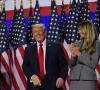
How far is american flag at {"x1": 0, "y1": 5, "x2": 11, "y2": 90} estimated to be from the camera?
214 inches

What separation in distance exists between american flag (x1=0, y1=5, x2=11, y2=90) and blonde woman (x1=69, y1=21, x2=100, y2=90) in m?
2.28

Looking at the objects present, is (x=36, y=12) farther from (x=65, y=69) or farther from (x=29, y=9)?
(x=65, y=69)

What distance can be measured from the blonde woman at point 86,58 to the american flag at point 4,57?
2.28 m

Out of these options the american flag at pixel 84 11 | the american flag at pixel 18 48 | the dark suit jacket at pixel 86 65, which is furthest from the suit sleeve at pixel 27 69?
the american flag at pixel 18 48

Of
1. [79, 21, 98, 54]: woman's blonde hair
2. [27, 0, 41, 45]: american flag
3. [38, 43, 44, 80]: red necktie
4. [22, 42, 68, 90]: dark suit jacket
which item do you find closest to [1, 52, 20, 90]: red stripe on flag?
[27, 0, 41, 45]: american flag

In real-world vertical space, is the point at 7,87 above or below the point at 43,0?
below

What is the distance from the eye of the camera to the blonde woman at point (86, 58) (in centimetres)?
334

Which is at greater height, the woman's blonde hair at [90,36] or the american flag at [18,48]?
the woman's blonde hair at [90,36]

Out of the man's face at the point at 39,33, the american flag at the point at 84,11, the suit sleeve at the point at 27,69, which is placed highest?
the american flag at the point at 84,11

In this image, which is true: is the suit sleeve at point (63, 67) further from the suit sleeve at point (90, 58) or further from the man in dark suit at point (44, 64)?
the suit sleeve at point (90, 58)

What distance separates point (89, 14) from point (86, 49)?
1.53m

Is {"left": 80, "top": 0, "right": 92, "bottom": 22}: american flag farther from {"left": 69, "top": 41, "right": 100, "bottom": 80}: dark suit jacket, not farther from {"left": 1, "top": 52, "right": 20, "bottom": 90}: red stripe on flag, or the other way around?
{"left": 1, "top": 52, "right": 20, "bottom": 90}: red stripe on flag

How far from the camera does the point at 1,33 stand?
5.46m

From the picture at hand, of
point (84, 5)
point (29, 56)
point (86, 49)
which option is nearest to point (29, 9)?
point (84, 5)
